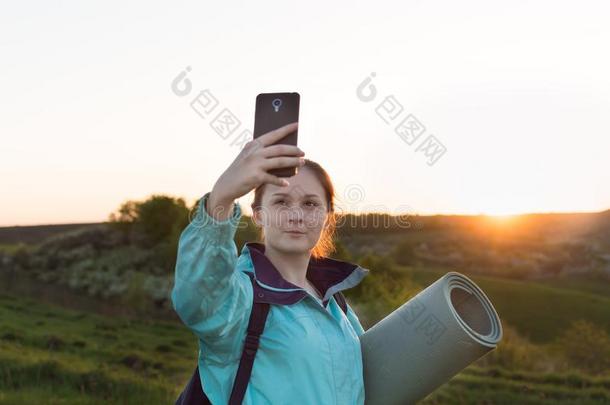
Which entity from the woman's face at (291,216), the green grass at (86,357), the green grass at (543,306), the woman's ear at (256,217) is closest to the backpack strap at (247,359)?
the woman's face at (291,216)

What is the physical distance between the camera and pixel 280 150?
1.86 meters

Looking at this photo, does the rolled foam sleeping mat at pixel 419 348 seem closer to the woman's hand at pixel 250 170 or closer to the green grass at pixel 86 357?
the woman's hand at pixel 250 170

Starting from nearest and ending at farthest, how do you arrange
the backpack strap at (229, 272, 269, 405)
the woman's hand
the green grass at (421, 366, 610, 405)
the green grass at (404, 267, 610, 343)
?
the woman's hand → the backpack strap at (229, 272, 269, 405) → the green grass at (421, 366, 610, 405) → the green grass at (404, 267, 610, 343)

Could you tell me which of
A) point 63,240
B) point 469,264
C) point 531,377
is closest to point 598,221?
point 469,264

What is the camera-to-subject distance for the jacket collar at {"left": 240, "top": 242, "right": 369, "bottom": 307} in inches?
94.5

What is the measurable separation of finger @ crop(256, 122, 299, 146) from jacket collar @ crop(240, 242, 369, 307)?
2.21 feet

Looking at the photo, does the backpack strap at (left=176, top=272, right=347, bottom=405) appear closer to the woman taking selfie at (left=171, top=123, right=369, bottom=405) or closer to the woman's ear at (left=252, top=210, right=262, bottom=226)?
the woman taking selfie at (left=171, top=123, right=369, bottom=405)

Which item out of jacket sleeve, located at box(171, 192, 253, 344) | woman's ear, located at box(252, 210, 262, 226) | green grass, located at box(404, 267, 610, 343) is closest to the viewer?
jacket sleeve, located at box(171, 192, 253, 344)

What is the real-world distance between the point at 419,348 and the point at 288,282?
2.23ft

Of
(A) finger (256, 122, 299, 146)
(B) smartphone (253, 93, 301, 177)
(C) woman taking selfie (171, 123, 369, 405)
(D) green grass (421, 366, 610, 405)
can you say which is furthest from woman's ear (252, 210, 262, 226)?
(D) green grass (421, 366, 610, 405)

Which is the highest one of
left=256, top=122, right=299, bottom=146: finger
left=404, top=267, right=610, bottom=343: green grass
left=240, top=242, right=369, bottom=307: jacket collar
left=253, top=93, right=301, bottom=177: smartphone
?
left=253, top=93, right=301, bottom=177: smartphone

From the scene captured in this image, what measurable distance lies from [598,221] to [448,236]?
8.40m

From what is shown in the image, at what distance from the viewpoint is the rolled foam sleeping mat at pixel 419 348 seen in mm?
2744

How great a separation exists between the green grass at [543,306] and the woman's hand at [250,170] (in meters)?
26.3
